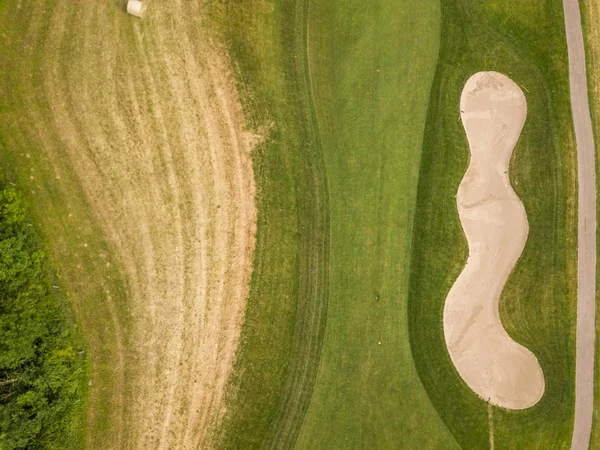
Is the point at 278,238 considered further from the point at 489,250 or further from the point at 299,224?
the point at 489,250

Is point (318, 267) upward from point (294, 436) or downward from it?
upward

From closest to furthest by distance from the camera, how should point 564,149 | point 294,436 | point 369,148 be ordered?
point 294,436
point 369,148
point 564,149

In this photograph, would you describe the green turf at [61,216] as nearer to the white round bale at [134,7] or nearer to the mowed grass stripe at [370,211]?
the white round bale at [134,7]

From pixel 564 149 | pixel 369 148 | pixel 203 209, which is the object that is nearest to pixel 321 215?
pixel 369 148

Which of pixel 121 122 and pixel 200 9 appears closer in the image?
pixel 121 122

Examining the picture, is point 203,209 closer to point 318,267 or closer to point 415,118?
point 318,267
